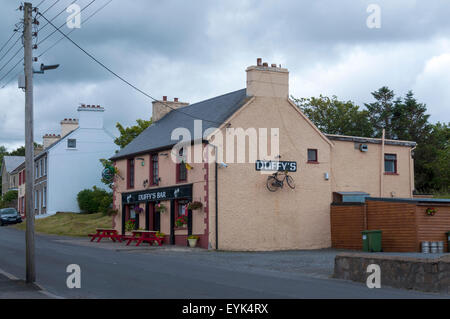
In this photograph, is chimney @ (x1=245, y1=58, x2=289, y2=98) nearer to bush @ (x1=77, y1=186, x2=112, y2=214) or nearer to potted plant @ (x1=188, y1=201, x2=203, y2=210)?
potted plant @ (x1=188, y1=201, x2=203, y2=210)

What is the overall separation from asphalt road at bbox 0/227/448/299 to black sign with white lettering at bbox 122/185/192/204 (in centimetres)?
566

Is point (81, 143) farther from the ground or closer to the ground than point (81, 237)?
farther from the ground

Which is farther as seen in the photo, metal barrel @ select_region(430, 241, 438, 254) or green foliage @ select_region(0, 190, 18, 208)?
green foliage @ select_region(0, 190, 18, 208)

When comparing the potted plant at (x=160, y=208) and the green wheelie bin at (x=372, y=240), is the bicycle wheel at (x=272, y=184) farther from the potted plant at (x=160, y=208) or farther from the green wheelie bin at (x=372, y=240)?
the potted plant at (x=160, y=208)

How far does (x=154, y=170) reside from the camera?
3338cm

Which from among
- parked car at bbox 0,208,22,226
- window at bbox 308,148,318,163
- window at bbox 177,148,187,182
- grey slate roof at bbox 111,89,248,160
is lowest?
parked car at bbox 0,208,22,226

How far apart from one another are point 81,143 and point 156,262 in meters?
32.1

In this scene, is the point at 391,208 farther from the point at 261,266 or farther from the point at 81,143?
the point at 81,143

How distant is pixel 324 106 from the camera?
180 feet

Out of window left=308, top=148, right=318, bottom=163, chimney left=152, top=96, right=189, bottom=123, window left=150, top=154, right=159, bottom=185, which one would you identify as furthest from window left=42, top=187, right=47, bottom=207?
window left=308, top=148, right=318, bottom=163

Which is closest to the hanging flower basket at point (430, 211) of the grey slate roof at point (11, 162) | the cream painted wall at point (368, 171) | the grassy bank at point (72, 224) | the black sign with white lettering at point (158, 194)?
the cream painted wall at point (368, 171)

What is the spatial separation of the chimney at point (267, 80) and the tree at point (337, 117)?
24550 millimetres

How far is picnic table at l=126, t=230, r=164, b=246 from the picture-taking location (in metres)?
29.2
